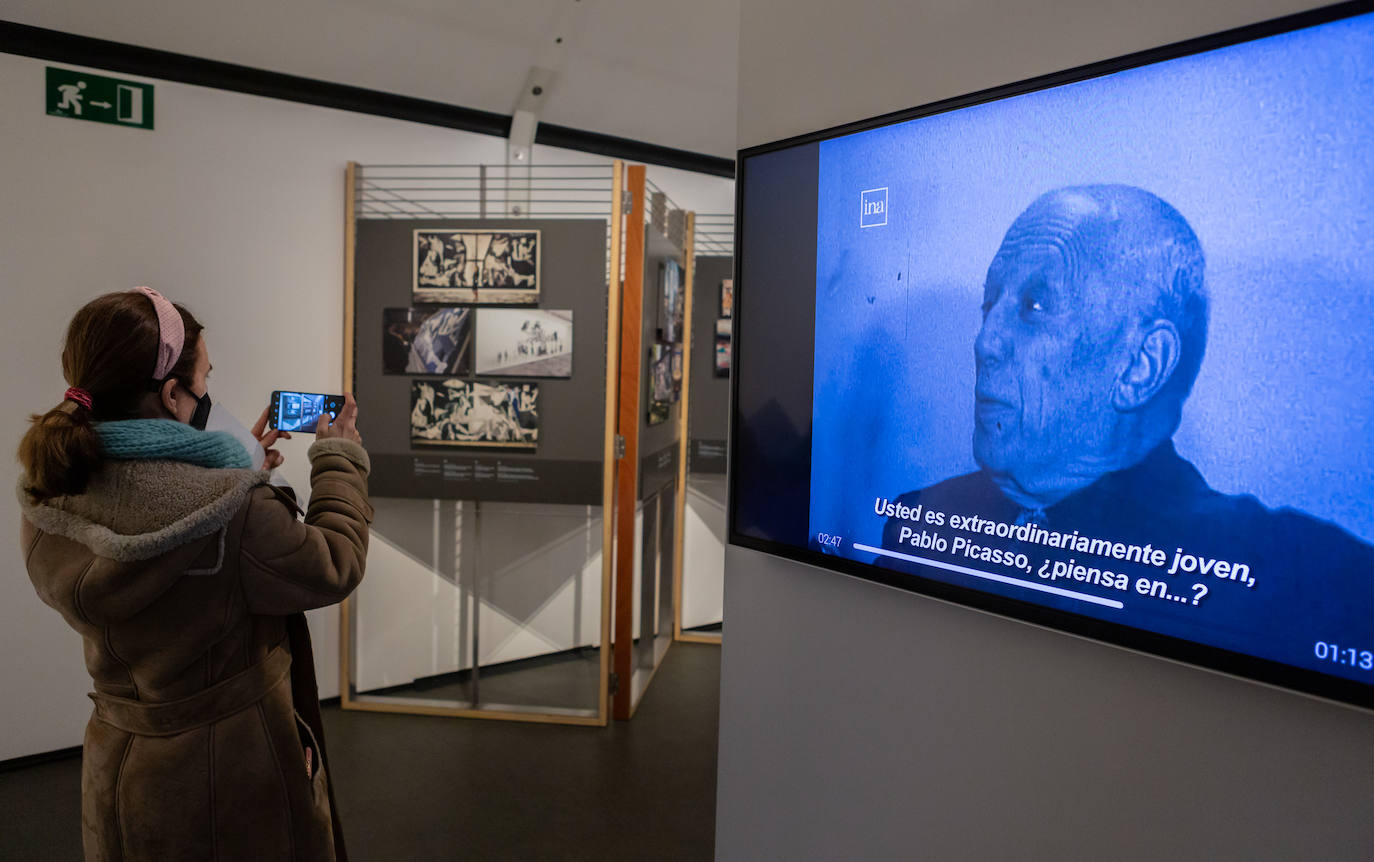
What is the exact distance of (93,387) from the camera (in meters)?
1.42

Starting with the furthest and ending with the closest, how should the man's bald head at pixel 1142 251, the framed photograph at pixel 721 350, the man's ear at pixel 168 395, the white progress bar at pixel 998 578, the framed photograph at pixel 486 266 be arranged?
the framed photograph at pixel 721 350 < the framed photograph at pixel 486 266 < the man's ear at pixel 168 395 < the white progress bar at pixel 998 578 < the man's bald head at pixel 1142 251

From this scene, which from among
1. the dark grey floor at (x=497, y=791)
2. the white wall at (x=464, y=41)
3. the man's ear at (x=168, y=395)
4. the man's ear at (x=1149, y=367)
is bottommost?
the dark grey floor at (x=497, y=791)

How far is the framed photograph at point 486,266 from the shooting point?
3.61m

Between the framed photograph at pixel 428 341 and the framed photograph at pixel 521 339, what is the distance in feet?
0.22

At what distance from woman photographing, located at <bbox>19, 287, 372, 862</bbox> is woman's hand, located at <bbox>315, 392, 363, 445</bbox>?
0.24 m

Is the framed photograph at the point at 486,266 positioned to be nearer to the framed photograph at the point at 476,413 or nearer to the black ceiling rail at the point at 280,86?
the framed photograph at the point at 476,413

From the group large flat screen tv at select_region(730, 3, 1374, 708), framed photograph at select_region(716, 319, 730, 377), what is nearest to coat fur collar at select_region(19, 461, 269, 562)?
large flat screen tv at select_region(730, 3, 1374, 708)

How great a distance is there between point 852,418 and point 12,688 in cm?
343

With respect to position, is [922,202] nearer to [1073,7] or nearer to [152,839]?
[1073,7]

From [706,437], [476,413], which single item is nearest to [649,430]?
[476,413]

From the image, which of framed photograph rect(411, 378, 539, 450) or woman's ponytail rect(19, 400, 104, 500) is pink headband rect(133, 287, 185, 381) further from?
framed photograph rect(411, 378, 539, 450)

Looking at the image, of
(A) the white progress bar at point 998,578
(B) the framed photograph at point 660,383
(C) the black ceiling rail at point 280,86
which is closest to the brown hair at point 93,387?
(A) the white progress bar at point 998,578

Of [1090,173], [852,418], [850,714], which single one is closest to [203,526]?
[852,418]

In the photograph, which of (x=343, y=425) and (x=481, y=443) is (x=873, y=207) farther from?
(x=481, y=443)
